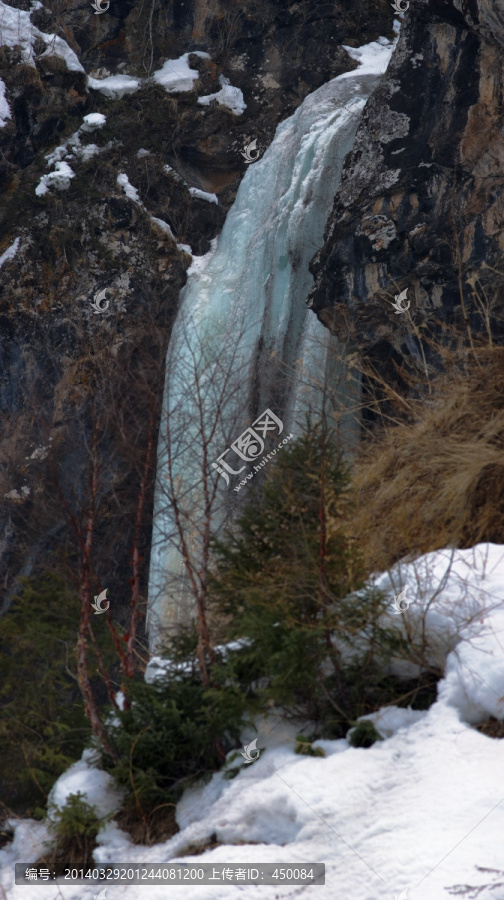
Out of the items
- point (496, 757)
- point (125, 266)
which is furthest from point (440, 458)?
point (125, 266)

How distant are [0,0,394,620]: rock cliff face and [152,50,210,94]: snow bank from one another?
7 cm

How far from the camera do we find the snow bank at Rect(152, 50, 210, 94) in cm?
1471

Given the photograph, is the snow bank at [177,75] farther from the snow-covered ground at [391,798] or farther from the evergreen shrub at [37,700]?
the snow-covered ground at [391,798]

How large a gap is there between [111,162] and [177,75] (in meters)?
2.04

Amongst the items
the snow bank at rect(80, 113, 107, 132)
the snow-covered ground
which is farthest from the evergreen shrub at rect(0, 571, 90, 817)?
the snow bank at rect(80, 113, 107, 132)

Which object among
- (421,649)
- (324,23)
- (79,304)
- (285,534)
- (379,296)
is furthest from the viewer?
(324,23)

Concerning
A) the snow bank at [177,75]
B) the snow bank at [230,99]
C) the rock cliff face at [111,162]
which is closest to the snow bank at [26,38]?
the rock cliff face at [111,162]

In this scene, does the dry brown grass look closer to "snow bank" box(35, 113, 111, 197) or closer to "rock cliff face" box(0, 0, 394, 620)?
"rock cliff face" box(0, 0, 394, 620)

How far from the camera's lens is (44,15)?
14977 millimetres

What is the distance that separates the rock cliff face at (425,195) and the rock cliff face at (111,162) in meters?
4.04

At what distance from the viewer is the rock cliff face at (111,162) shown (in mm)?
12906

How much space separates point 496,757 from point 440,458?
1.78 metres

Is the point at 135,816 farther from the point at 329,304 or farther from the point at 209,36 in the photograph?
the point at 209,36

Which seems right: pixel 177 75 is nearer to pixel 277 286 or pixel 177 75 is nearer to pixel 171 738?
pixel 277 286
